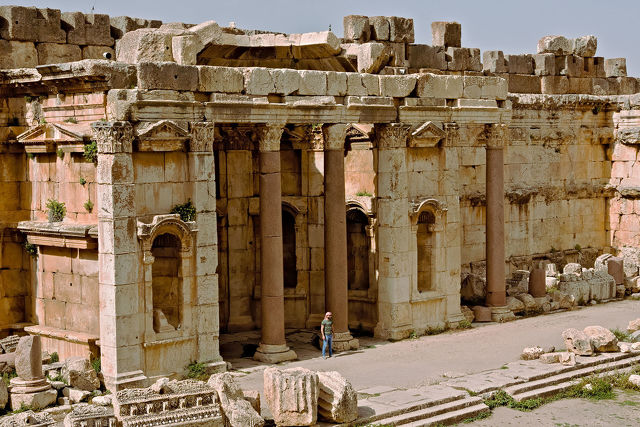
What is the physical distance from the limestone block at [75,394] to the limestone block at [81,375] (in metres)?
0.13

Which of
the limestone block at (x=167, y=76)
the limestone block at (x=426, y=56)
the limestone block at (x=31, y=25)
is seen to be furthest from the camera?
the limestone block at (x=426, y=56)

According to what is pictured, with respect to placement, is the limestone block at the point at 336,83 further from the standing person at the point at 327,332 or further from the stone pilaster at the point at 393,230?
the standing person at the point at 327,332

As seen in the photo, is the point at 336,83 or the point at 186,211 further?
the point at 336,83

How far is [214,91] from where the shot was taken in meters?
19.9

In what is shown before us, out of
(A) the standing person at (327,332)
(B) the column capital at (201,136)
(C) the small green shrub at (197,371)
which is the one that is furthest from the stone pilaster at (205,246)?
(A) the standing person at (327,332)

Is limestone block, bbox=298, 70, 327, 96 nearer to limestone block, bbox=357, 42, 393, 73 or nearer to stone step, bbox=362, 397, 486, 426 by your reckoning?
limestone block, bbox=357, 42, 393, 73

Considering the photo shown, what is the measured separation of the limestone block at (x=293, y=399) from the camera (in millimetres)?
16500

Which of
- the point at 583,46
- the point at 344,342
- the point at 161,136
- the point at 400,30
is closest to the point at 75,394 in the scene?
the point at 161,136

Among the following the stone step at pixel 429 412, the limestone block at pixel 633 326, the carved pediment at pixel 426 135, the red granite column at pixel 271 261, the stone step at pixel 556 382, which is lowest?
the stone step at pixel 429 412

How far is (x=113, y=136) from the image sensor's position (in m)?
18.2

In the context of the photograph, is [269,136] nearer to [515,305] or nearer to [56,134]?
[56,134]

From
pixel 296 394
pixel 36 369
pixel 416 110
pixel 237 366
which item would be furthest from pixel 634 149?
pixel 36 369

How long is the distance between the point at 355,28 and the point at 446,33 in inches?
135

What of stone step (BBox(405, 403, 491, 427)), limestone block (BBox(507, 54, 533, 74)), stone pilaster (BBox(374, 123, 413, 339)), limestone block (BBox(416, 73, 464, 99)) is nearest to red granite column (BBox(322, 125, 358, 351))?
stone pilaster (BBox(374, 123, 413, 339))
